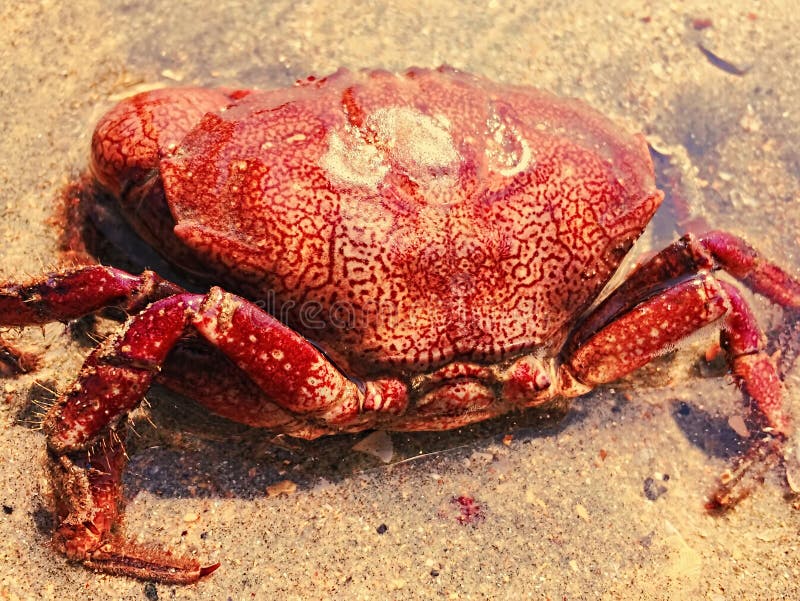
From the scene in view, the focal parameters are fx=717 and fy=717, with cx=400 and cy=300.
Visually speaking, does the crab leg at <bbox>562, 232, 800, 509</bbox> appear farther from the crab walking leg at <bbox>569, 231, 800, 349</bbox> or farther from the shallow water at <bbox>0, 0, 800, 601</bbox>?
the shallow water at <bbox>0, 0, 800, 601</bbox>

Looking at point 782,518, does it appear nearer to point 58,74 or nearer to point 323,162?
point 323,162

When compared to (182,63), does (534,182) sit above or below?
above

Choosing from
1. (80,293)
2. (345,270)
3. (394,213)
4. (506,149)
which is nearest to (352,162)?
(394,213)

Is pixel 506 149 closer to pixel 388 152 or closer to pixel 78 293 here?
pixel 388 152

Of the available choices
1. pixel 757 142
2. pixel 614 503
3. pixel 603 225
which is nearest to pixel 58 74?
pixel 603 225

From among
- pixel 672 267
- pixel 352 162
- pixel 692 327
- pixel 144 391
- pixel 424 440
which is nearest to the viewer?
pixel 144 391

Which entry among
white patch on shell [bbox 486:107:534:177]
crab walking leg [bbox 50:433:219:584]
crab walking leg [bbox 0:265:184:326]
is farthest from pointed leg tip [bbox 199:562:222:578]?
white patch on shell [bbox 486:107:534:177]

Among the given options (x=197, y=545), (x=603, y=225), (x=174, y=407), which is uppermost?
(x=603, y=225)
